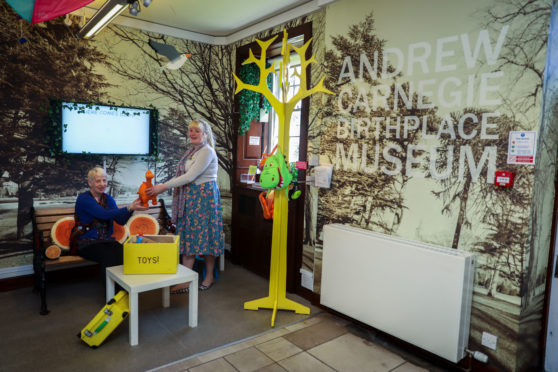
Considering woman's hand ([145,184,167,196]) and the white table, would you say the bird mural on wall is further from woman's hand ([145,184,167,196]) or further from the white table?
the white table

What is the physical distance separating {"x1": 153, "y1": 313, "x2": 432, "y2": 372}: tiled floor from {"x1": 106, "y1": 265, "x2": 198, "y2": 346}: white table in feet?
1.24

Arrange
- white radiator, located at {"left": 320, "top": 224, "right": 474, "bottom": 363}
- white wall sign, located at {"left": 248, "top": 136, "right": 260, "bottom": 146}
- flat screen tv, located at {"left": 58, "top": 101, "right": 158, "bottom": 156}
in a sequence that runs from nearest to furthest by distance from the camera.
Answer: white radiator, located at {"left": 320, "top": 224, "right": 474, "bottom": 363} < flat screen tv, located at {"left": 58, "top": 101, "right": 158, "bottom": 156} < white wall sign, located at {"left": 248, "top": 136, "right": 260, "bottom": 146}

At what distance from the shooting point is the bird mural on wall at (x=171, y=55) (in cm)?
388

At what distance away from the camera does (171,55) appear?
155 inches

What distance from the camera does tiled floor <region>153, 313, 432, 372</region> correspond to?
232 centimetres

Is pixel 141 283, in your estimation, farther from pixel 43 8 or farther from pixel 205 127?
Answer: pixel 43 8

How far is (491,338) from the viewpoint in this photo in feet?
7.16

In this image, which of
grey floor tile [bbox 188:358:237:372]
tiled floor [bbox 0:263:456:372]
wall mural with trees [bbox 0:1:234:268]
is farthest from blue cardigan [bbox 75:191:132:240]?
grey floor tile [bbox 188:358:237:372]

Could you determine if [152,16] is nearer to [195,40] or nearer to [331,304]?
[195,40]

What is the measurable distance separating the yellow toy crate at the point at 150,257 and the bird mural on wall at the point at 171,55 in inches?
83.8

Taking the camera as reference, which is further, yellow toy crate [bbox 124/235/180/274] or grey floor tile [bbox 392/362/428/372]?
yellow toy crate [bbox 124/235/180/274]

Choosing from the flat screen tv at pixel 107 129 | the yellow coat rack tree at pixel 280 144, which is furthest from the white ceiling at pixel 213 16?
the flat screen tv at pixel 107 129

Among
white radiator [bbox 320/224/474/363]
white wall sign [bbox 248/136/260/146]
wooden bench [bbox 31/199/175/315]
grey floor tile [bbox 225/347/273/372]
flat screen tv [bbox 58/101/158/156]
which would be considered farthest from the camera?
white wall sign [bbox 248/136/260/146]

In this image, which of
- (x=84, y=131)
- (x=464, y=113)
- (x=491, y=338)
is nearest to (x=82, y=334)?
(x=84, y=131)
